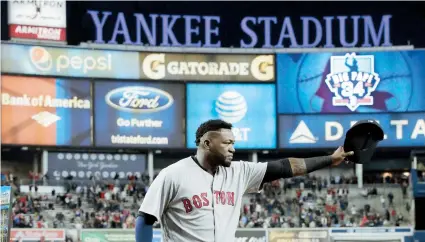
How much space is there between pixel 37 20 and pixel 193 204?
35758 millimetres

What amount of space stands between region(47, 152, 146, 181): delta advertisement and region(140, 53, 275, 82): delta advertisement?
14.4ft

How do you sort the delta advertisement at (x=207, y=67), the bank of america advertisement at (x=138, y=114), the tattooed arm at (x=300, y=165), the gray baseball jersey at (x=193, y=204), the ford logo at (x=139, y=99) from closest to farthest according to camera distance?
the gray baseball jersey at (x=193, y=204) → the tattooed arm at (x=300, y=165) → the bank of america advertisement at (x=138, y=114) → the ford logo at (x=139, y=99) → the delta advertisement at (x=207, y=67)

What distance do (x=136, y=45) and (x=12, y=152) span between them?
26.2 ft

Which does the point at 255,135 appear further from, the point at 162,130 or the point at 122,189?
the point at 122,189

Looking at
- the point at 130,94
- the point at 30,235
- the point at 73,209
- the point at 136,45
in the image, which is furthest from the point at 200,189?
the point at 136,45

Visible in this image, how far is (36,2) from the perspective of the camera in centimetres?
4066

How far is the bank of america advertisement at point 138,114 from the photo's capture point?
39.1 meters

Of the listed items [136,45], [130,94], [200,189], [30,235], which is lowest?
[30,235]

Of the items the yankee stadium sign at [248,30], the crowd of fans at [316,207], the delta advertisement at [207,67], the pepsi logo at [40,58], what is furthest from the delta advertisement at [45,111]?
the crowd of fans at [316,207]

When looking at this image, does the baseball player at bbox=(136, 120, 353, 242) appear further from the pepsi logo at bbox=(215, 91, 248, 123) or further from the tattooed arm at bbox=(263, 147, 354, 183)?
the pepsi logo at bbox=(215, 91, 248, 123)

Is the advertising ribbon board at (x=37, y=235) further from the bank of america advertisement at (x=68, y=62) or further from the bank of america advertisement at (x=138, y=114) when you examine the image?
the bank of america advertisement at (x=68, y=62)

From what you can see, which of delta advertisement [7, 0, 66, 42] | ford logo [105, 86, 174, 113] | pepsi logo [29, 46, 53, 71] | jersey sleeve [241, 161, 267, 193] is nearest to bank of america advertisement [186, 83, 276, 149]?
ford logo [105, 86, 174, 113]

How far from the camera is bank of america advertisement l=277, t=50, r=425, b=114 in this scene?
133 feet

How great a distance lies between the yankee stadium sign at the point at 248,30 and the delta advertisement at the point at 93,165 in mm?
5797
